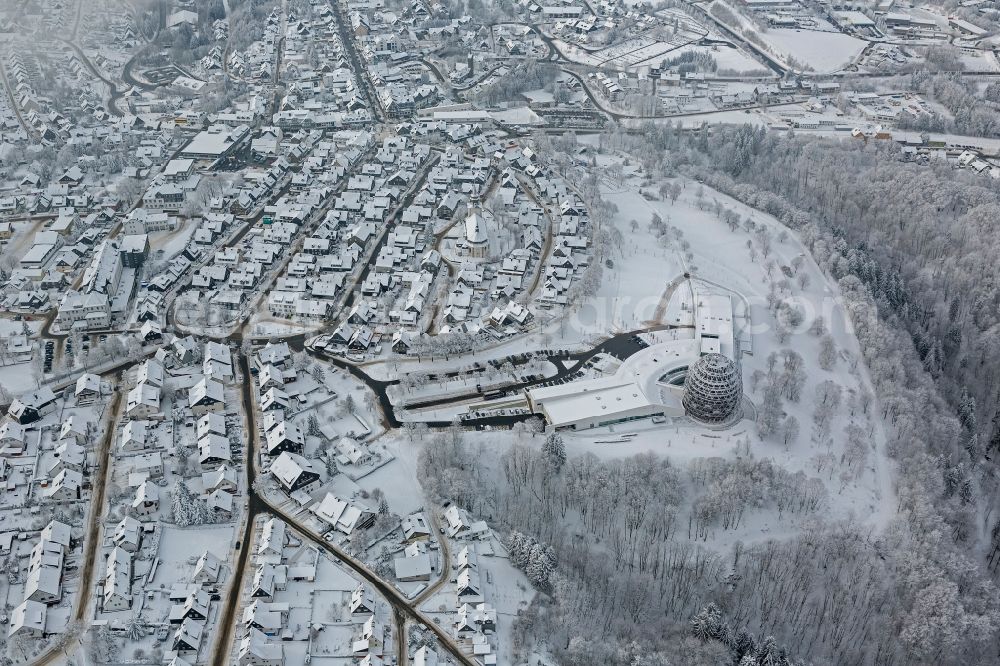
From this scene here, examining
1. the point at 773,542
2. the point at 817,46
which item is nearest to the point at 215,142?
the point at 773,542

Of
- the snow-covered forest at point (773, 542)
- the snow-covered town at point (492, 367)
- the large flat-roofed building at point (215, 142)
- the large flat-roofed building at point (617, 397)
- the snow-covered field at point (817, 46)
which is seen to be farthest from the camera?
the snow-covered field at point (817, 46)

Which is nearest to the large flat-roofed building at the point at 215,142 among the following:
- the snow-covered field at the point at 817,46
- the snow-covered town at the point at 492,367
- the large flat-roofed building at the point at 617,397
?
the snow-covered town at the point at 492,367

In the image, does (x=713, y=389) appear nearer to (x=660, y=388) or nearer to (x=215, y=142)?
(x=660, y=388)

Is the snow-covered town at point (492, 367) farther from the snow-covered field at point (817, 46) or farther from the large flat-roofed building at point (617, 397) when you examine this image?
the snow-covered field at point (817, 46)

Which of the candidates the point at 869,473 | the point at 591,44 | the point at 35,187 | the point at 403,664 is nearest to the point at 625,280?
the point at 869,473

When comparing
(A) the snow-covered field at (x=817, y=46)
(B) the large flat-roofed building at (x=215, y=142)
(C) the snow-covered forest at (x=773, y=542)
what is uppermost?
(A) the snow-covered field at (x=817, y=46)

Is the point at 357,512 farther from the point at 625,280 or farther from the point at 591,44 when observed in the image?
the point at 591,44

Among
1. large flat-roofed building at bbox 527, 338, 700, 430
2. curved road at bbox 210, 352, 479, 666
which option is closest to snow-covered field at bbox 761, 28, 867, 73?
large flat-roofed building at bbox 527, 338, 700, 430
